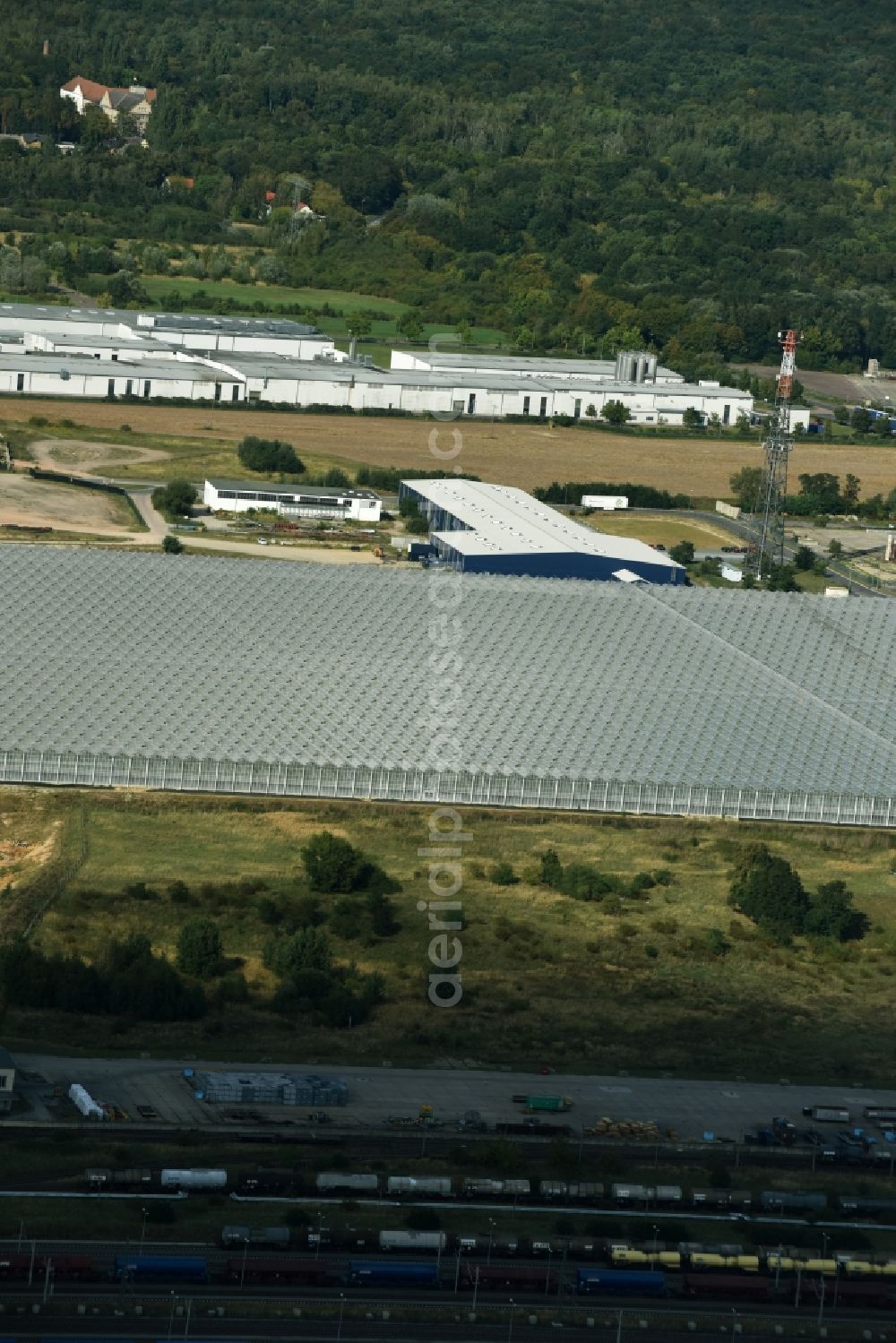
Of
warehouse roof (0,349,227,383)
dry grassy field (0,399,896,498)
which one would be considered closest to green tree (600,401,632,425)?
dry grassy field (0,399,896,498)

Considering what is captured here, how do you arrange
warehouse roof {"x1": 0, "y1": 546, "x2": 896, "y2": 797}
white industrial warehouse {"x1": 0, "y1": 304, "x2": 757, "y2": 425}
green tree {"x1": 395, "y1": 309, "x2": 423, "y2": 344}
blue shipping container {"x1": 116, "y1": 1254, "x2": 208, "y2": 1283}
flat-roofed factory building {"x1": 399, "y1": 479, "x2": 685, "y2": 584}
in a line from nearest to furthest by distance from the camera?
1. blue shipping container {"x1": 116, "y1": 1254, "x2": 208, "y2": 1283}
2. warehouse roof {"x1": 0, "y1": 546, "x2": 896, "y2": 797}
3. flat-roofed factory building {"x1": 399, "y1": 479, "x2": 685, "y2": 584}
4. white industrial warehouse {"x1": 0, "y1": 304, "x2": 757, "y2": 425}
5. green tree {"x1": 395, "y1": 309, "x2": 423, "y2": 344}

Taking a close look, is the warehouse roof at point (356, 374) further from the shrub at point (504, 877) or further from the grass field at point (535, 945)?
the shrub at point (504, 877)

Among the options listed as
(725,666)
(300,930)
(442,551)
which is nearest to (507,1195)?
(300,930)

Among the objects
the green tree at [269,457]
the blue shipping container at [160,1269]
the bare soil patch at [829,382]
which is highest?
the blue shipping container at [160,1269]

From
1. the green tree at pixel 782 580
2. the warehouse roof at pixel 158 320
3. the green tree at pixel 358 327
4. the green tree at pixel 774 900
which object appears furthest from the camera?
the green tree at pixel 358 327

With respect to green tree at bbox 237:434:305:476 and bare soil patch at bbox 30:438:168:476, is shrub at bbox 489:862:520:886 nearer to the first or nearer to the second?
bare soil patch at bbox 30:438:168:476

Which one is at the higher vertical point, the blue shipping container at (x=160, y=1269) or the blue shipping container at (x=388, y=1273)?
the blue shipping container at (x=160, y=1269)

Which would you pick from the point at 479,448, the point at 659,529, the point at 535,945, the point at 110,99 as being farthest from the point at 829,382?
the point at 535,945

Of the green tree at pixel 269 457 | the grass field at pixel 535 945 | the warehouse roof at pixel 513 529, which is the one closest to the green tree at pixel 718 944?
the grass field at pixel 535 945
